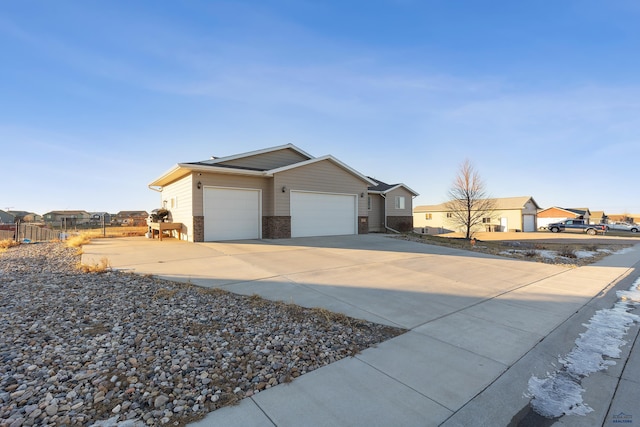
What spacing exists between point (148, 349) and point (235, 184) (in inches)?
423

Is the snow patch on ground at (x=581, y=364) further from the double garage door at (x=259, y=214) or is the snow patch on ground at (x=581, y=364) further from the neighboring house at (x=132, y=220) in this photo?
the neighboring house at (x=132, y=220)

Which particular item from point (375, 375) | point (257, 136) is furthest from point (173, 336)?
point (257, 136)

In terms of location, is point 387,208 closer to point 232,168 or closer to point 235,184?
point 235,184

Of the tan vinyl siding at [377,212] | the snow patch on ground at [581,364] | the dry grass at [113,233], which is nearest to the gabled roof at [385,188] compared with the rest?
the tan vinyl siding at [377,212]

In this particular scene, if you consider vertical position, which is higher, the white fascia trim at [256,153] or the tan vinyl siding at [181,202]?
the white fascia trim at [256,153]

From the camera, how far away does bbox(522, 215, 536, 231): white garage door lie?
128 feet

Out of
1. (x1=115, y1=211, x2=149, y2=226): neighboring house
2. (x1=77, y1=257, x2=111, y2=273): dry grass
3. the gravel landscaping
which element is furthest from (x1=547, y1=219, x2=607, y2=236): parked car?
(x1=115, y1=211, x2=149, y2=226): neighboring house

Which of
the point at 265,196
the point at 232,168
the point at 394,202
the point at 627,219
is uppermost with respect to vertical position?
the point at 232,168

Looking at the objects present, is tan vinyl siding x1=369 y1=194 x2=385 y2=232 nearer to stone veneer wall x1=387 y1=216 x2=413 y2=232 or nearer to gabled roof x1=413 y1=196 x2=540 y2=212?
stone veneer wall x1=387 y1=216 x2=413 y2=232

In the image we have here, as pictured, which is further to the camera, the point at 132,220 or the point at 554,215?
the point at 554,215

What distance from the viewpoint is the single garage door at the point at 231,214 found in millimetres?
12477

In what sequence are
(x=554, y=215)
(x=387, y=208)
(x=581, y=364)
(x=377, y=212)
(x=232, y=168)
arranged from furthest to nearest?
1. (x=554, y=215)
2. (x=377, y=212)
3. (x=387, y=208)
4. (x=232, y=168)
5. (x=581, y=364)

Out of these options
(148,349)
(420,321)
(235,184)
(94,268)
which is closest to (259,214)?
(235,184)

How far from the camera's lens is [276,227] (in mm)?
13508
